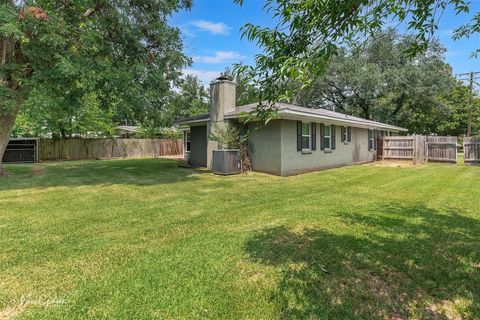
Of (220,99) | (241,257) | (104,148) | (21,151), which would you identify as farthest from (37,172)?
(241,257)

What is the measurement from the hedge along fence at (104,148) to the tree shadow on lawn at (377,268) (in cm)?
1971

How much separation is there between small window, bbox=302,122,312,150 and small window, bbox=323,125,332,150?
152 cm

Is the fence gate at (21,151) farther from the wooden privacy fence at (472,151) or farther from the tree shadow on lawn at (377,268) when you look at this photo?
the wooden privacy fence at (472,151)

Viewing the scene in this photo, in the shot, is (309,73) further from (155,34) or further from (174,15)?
(174,15)

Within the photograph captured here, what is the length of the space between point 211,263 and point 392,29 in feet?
10.6

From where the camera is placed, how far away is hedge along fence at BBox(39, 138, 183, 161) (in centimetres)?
1994

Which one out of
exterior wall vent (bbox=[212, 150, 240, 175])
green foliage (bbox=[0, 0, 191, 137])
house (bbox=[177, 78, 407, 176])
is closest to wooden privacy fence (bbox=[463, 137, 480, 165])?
house (bbox=[177, 78, 407, 176])

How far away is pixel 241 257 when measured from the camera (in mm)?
3793

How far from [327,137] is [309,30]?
12442mm

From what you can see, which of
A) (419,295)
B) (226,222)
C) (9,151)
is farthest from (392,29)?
(9,151)

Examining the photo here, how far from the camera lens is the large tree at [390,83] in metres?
25.3

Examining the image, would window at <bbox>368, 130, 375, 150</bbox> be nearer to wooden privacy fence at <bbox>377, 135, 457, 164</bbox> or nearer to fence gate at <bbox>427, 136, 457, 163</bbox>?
wooden privacy fence at <bbox>377, 135, 457, 164</bbox>

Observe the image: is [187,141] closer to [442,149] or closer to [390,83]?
[442,149]

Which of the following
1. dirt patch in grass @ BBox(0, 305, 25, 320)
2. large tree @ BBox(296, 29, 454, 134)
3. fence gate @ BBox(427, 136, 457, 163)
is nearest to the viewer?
dirt patch in grass @ BBox(0, 305, 25, 320)
